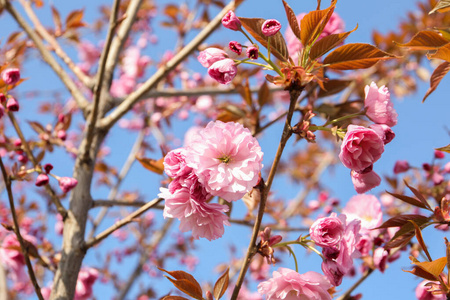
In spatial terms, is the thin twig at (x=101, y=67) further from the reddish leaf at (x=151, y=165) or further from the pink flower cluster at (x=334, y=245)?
the pink flower cluster at (x=334, y=245)

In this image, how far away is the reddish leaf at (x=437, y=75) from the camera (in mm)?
947

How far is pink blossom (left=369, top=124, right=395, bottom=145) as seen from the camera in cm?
83

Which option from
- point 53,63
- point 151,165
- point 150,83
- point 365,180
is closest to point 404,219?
point 365,180

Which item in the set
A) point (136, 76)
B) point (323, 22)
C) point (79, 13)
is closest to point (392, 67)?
point (136, 76)

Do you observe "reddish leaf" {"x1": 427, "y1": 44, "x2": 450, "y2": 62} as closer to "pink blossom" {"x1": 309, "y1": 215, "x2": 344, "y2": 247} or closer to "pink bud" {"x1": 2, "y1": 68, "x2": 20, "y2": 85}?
"pink blossom" {"x1": 309, "y1": 215, "x2": 344, "y2": 247}

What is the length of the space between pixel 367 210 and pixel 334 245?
587 mm

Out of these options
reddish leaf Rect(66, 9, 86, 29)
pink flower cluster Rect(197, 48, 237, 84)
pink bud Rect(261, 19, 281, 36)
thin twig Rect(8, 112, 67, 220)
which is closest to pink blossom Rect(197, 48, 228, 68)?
pink flower cluster Rect(197, 48, 237, 84)

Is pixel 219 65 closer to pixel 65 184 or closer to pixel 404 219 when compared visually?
pixel 404 219

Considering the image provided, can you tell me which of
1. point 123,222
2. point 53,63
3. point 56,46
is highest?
point 56,46

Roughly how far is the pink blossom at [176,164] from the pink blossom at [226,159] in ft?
0.12

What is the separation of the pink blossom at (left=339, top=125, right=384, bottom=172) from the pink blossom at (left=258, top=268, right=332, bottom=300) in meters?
0.27

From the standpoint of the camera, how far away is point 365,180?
887mm

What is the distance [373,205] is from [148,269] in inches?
113

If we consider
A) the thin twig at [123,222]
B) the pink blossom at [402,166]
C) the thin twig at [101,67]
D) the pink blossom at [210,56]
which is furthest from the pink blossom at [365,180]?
the thin twig at [101,67]
